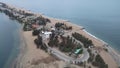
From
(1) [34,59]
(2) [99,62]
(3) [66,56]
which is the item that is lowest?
(1) [34,59]

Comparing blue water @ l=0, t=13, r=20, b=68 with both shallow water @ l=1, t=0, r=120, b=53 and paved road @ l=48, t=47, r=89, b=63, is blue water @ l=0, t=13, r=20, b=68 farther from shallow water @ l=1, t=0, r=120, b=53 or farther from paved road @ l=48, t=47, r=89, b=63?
shallow water @ l=1, t=0, r=120, b=53

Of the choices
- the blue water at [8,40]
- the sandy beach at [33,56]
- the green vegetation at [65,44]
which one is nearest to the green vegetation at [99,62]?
the sandy beach at [33,56]

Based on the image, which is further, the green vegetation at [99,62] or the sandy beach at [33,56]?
the sandy beach at [33,56]

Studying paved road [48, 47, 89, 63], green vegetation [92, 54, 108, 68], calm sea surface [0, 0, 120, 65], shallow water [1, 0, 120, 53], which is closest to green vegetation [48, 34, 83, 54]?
paved road [48, 47, 89, 63]

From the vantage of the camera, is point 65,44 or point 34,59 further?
point 65,44

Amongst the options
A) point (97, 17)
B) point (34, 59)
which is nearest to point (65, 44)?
point (34, 59)

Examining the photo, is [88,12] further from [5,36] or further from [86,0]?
[5,36]

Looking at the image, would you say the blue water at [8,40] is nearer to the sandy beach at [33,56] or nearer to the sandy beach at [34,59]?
the sandy beach at [34,59]

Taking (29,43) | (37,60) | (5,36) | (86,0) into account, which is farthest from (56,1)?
(37,60)

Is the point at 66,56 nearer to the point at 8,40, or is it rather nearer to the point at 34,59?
the point at 34,59
